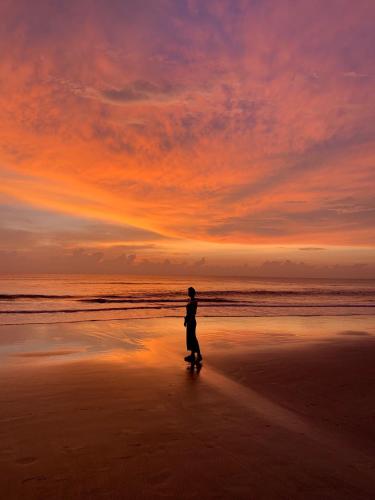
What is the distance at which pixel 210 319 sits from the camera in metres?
27.4

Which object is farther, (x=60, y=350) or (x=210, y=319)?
(x=210, y=319)

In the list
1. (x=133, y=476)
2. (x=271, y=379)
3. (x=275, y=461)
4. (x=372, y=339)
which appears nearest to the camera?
(x=133, y=476)

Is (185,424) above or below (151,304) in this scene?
above

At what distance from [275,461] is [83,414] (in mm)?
4059

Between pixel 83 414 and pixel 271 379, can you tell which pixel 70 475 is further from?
pixel 271 379

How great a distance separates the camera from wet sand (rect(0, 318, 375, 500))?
515 cm

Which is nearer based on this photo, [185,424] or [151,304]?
[185,424]

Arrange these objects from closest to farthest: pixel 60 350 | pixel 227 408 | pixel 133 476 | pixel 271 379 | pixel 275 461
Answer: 1. pixel 133 476
2. pixel 275 461
3. pixel 227 408
4. pixel 271 379
5. pixel 60 350

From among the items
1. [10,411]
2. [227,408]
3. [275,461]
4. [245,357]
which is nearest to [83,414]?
[10,411]

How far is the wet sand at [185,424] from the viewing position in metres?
5.15

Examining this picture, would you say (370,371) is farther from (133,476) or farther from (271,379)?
(133,476)

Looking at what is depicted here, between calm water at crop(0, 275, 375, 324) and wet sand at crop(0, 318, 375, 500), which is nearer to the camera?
wet sand at crop(0, 318, 375, 500)

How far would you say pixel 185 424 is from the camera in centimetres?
738

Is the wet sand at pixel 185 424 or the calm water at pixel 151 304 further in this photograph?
the calm water at pixel 151 304
